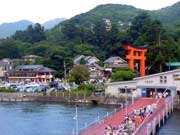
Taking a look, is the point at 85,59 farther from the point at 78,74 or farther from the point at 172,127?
the point at 172,127

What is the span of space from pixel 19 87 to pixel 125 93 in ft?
58.8

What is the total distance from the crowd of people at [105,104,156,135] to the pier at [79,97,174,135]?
10.7 inches

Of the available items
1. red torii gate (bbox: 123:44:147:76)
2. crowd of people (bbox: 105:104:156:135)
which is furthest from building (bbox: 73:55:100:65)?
crowd of people (bbox: 105:104:156:135)

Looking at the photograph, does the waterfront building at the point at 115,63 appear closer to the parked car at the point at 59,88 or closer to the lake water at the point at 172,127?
the parked car at the point at 59,88

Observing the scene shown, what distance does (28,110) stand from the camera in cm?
4688

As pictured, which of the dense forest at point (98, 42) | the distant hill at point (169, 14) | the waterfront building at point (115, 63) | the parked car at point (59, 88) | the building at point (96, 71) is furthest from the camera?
the distant hill at point (169, 14)

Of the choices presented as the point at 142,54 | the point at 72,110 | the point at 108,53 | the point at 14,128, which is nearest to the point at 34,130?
the point at 14,128

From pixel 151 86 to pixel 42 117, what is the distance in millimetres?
13261

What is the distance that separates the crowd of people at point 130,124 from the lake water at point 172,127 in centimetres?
168

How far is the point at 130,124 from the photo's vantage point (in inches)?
1100

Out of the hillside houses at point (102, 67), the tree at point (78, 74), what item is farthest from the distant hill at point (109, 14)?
the tree at point (78, 74)

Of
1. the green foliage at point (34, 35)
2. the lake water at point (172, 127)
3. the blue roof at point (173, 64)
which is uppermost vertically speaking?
the green foliage at point (34, 35)

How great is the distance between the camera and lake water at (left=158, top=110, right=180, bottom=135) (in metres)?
32.8

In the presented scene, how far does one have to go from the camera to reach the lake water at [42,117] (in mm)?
34531
